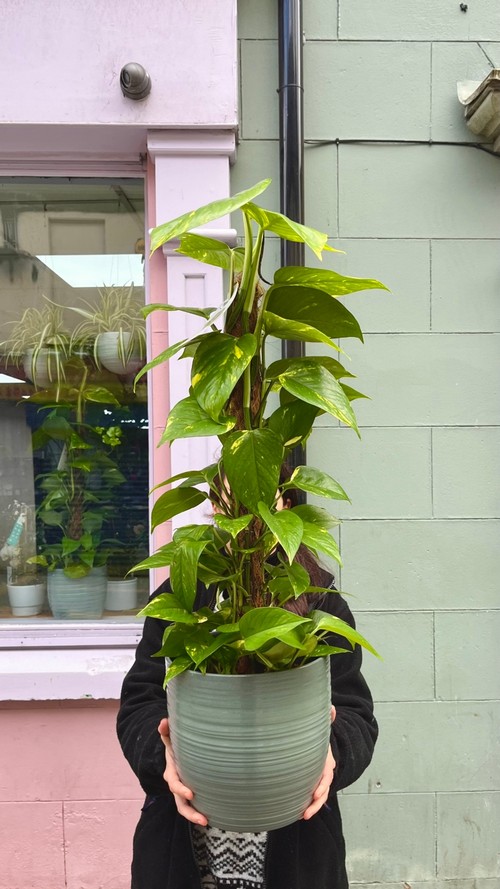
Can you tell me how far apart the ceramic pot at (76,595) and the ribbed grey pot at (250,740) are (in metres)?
1.44

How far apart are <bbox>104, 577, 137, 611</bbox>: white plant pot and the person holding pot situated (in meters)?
0.91

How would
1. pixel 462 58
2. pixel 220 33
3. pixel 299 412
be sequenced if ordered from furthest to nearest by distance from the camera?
1. pixel 462 58
2. pixel 220 33
3. pixel 299 412

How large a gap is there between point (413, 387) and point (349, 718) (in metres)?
1.17

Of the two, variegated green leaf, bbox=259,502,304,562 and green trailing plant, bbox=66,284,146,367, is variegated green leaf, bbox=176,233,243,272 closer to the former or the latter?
variegated green leaf, bbox=259,502,304,562

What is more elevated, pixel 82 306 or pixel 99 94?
pixel 99 94

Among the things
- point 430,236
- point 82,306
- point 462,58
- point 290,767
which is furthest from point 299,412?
point 462,58

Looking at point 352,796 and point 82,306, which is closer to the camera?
point 352,796

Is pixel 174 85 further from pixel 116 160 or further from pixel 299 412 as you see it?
pixel 299 412

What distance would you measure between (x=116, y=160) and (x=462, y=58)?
Answer: 1175 mm

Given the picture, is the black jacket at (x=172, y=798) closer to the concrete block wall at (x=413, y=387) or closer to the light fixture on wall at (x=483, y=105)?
the concrete block wall at (x=413, y=387)

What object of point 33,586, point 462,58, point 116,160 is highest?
point 462,58

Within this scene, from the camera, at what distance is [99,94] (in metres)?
2.03

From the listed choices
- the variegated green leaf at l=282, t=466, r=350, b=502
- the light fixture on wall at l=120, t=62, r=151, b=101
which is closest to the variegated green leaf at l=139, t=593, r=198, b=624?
the variegated green leaf at l=282, t=466, r=350, b=502

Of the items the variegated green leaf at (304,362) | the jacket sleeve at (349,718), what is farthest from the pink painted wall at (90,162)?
the variegated green leaf at (304,362)
